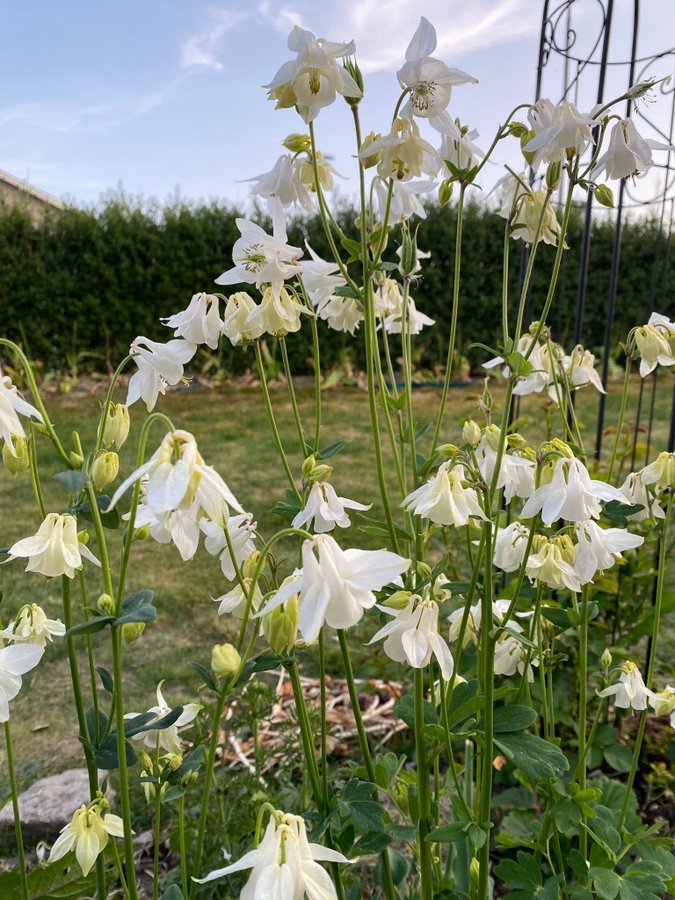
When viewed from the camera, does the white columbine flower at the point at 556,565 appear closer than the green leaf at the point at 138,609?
No

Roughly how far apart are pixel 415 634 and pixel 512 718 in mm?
291

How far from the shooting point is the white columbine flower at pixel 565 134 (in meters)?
1.01

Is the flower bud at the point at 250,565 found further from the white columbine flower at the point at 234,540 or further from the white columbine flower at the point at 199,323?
the white columbine flower at the point at 199,323

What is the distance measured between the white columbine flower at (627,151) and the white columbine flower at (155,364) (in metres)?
0.65

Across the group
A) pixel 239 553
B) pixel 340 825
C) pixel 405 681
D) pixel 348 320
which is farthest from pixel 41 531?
pixel 405 681

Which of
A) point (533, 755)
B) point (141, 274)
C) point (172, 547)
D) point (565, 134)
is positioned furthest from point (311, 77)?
point (141, 274)

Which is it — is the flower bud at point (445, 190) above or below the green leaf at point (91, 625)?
above

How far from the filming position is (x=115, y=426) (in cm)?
105

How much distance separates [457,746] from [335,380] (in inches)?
245

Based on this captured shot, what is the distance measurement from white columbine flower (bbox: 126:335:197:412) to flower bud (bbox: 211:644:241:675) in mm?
335

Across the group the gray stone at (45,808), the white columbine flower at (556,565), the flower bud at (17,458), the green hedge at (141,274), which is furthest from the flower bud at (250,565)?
the green hedge at (141,274)

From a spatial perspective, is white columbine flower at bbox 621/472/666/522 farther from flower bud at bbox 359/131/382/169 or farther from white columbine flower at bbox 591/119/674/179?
flower bud at bbox 359/131/382/169

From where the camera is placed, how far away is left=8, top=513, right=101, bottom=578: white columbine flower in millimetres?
959

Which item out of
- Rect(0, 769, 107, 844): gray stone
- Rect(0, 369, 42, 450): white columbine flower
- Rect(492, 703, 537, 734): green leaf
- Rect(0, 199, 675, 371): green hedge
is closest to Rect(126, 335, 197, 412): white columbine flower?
Rect(0, 369, 42, 450): white columbine flower
